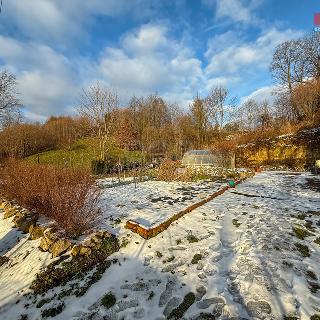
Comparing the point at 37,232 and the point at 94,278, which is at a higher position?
the point at 37,232

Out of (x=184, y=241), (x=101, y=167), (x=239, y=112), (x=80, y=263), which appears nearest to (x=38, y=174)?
(x=80, y=263)

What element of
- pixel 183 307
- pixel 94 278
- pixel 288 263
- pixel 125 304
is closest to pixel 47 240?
pixel 94 278

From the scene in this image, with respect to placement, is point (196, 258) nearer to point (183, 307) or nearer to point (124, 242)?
point (183, 307)

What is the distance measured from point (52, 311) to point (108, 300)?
92 cm

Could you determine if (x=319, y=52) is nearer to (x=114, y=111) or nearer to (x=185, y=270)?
(x=114, y=111)

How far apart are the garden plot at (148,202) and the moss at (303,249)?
3105 mm

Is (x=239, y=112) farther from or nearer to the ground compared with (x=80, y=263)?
farther from the ground

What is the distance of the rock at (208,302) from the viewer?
3693 mm

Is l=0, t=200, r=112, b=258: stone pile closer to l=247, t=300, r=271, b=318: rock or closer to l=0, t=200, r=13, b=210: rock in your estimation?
l=0, t=200, r=13, b=210: rock

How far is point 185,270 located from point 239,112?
39.9 metres

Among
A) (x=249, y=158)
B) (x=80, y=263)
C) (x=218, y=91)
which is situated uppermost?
(x=218, y=91)

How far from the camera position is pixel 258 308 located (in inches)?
139

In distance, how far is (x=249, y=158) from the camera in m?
22.2

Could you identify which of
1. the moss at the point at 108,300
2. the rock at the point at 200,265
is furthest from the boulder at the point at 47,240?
the rock at the point at 200,265
